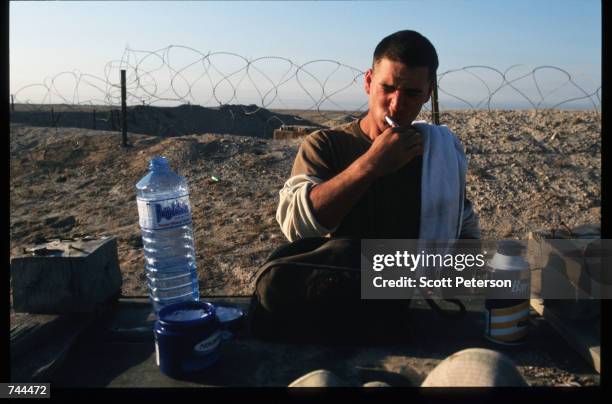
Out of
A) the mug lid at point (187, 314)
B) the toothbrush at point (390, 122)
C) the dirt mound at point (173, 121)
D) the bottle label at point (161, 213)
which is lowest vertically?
the mug lid at point (187, 314)

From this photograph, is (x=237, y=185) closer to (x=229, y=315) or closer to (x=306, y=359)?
(x=229, y=315)

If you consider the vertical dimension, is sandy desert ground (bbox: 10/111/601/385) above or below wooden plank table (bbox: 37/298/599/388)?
above

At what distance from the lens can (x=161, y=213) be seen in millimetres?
2342

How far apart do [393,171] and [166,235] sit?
157 cm

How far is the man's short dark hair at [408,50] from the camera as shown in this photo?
2195 millimetres

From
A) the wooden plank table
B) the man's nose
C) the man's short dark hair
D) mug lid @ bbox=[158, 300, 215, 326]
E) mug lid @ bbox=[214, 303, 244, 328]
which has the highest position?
the man's short dark hair

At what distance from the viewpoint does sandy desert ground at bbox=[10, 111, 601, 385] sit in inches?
212

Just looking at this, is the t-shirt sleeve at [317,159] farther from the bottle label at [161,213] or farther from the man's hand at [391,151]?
the bottle label at [161,213]

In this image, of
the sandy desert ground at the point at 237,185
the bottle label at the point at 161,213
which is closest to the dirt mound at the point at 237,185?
the sandy desert ground at the point at 237,185

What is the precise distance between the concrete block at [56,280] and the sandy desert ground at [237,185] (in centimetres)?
200

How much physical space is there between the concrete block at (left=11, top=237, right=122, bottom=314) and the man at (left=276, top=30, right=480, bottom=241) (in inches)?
34.0

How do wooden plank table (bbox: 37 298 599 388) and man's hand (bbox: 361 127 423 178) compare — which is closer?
wooden plank table (bbox: 37 298 599 388)

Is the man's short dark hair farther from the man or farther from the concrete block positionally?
the concrete block

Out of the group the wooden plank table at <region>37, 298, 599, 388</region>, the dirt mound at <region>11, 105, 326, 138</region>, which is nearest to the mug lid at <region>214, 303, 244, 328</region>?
the wooden plank table at <region>37, 298, 599, 388</region>
